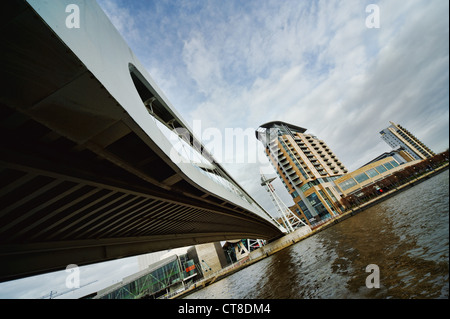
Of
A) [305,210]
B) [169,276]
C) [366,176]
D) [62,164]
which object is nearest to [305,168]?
[305,210]

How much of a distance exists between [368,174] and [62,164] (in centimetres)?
7449

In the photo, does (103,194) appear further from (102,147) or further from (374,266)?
(374,266)

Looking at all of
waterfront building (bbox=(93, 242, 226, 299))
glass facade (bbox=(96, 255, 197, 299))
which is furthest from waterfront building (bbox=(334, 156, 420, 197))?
glass facade (bbox=(96, 255, 197, 299))

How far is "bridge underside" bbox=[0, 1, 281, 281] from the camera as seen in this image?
8.36 feet

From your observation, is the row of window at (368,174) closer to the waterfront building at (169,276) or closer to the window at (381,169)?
the window at (381,169)

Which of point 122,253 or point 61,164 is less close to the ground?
point 61,164

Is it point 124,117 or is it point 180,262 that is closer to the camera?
point 124,117

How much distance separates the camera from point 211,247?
53.3 m

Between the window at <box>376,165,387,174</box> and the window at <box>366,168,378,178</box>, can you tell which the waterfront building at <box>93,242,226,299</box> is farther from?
the window at <box>376,165,387,174</box>

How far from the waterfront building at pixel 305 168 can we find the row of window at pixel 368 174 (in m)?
4.83

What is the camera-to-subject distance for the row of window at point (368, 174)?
5925 cm

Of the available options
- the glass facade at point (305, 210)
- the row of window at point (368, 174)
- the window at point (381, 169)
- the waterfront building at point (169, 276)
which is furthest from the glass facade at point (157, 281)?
the window at point (381, 169)

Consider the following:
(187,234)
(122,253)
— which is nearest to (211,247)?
(187,234)
